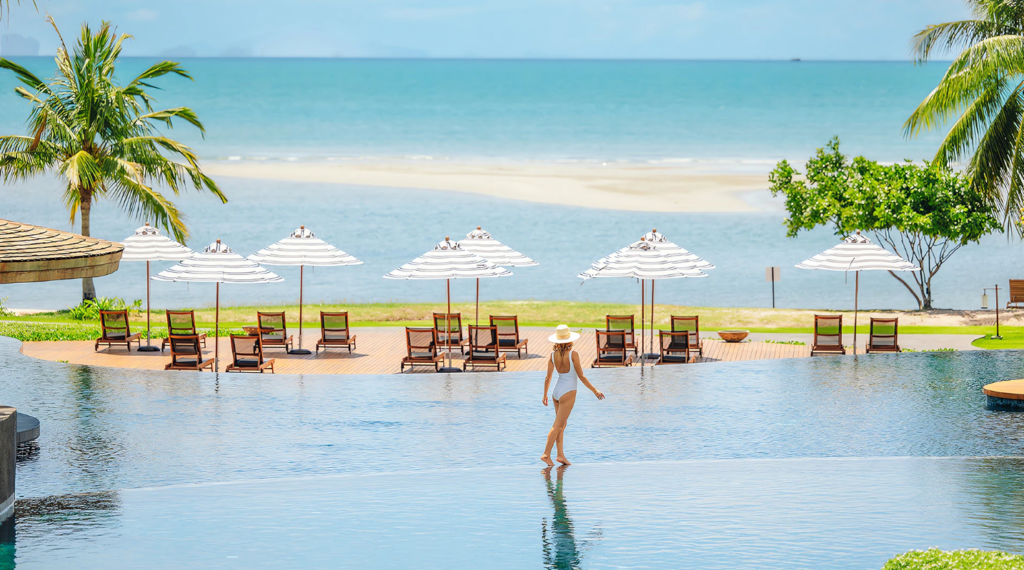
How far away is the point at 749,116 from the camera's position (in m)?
123

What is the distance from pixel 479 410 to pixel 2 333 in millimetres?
12364

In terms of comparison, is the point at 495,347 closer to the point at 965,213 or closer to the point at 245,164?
the point at 965,213

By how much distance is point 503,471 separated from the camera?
36.6 feet

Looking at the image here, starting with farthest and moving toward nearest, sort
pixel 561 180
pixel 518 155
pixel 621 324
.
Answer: pixel 518 155, pixel 561 180, pixel 621 324

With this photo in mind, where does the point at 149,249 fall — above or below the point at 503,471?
above

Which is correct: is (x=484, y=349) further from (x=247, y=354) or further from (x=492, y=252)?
(x=247, y=354)

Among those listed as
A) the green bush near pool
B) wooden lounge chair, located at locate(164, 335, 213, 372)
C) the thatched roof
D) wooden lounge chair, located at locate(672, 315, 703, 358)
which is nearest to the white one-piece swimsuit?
the green bush near pool

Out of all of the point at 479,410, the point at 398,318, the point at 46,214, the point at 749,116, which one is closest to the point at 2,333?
the point at 398,318

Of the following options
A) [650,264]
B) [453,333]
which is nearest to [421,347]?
[453,333]

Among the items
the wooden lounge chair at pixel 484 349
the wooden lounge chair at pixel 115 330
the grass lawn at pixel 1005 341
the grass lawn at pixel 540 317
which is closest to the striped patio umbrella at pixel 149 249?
the wooden lounge chair at pixel 115 330

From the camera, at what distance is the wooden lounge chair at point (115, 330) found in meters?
19.7

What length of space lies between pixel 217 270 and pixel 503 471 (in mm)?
9415

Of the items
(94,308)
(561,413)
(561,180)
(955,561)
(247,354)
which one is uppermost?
(561,180)

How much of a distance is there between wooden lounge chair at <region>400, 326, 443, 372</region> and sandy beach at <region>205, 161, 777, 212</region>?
41.0 meters
